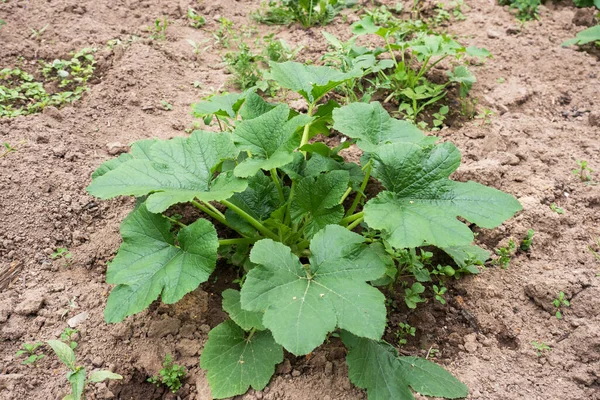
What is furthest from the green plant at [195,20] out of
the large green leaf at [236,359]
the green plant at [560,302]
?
the green plant at [560,302]

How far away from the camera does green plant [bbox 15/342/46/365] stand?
2271 millimetres

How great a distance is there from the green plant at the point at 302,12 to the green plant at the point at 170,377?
3710 millimetres

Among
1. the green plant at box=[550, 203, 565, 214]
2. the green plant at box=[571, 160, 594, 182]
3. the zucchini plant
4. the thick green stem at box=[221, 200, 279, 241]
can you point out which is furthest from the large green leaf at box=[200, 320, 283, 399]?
the green plant at box=[571, 160, 594, 182]

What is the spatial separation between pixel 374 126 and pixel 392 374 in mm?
1325

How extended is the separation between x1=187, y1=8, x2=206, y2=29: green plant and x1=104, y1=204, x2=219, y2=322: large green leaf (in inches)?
121

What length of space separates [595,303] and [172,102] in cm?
329

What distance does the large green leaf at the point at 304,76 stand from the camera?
116 inches

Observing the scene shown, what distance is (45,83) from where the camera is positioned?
396 centimetres

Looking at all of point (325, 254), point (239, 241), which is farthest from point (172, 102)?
point (325, 254)

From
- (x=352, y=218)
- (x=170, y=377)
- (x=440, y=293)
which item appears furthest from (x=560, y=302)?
(x=170, y=377)

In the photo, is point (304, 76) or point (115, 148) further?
point (115, 148)

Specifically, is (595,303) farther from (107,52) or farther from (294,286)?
(107,52)

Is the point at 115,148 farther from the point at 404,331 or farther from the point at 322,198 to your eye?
the point at 404,331

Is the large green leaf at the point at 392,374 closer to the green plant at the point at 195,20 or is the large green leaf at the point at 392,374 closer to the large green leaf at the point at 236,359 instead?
the large green leaf at the point at 236,359
